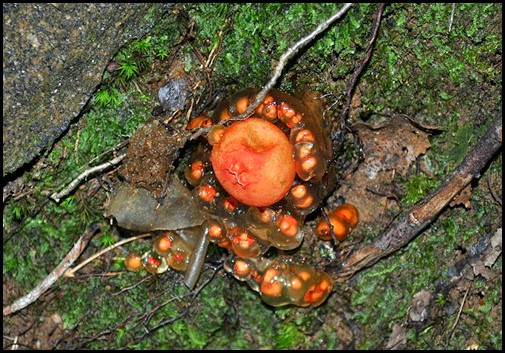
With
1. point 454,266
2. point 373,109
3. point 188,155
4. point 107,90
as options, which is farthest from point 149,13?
point 454,266

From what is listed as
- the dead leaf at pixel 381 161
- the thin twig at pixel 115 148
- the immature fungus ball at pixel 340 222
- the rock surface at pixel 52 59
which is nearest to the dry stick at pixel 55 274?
the thin twig at pixel 115 148

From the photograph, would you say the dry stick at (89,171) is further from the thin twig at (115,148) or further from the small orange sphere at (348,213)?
the small orange sphere at (348,213)

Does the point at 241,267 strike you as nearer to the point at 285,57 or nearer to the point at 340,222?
the point at 340,222

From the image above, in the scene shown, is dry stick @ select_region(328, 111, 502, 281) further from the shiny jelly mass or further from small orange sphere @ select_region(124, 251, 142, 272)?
small orange sphere @ select_region(124, 251, 142, 272)

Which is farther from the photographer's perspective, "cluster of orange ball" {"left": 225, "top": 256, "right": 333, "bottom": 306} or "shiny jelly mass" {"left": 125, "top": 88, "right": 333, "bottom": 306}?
"cluster of orange ball" {"left": 225, "top": 256, "right": 333, "bottom": 306}

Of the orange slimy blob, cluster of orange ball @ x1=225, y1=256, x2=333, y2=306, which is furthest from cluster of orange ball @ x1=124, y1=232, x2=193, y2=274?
the orange slimy blob

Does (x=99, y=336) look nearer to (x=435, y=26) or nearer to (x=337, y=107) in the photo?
(x=337, y=107)
